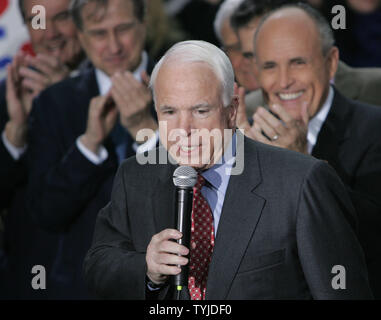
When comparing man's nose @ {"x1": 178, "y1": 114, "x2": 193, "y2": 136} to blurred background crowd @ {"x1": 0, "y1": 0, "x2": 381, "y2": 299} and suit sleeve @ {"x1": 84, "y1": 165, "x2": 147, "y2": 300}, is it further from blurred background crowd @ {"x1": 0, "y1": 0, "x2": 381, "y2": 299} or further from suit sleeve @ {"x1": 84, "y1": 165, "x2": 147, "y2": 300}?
blurred background crowd @ {"x1": 0, "y1": 0, "x2": 381, "y2": 299}

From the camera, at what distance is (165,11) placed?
4586 millimetres

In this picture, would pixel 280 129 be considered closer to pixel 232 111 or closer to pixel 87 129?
pixel 232 111

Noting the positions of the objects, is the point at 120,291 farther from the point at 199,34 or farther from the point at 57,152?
the point at 199,34

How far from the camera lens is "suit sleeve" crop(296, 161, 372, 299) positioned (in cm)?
201

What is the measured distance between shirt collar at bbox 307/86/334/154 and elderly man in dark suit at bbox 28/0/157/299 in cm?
62

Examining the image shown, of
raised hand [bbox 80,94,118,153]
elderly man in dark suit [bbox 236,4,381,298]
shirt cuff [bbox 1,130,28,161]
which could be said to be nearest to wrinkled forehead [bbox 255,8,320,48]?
elderly man in dark suit [bbox 236,4,381,298]

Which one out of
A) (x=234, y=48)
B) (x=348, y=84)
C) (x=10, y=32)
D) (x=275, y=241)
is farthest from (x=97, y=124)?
(x=275, y=241)

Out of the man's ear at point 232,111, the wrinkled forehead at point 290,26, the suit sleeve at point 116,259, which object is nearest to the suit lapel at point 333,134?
the wrinkled forehead at point 290,26

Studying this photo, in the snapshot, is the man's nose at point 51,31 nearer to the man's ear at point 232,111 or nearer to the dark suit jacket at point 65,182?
the dark suit jacket at point 65,182

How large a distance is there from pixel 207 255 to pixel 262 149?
349 mm

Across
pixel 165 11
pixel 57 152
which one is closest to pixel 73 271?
pixel 57 152

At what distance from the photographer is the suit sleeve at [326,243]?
2014 millimetres

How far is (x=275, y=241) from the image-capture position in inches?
81.2

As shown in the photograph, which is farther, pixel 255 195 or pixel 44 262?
pixel 44 262
